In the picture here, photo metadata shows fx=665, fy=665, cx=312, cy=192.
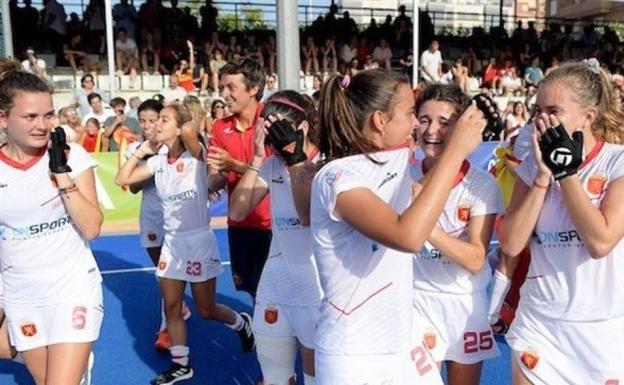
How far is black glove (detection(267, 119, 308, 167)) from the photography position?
2.60 metres

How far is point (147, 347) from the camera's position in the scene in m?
5.32

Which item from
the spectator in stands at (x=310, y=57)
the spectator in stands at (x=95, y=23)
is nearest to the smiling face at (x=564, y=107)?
the spectator in stands at (x=95, y=23)

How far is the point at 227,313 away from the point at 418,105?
2.56 m

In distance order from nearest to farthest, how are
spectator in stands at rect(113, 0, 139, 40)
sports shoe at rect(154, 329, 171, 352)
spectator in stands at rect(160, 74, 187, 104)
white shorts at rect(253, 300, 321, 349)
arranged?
white shorts at rect(253, 300, 321, 349) < sports shoe at rect(154, 329, 171, 352) < spectator in stands at rect(160, 74, 187, 104) < spectator in stands at rect(113, 0, 139, 40)

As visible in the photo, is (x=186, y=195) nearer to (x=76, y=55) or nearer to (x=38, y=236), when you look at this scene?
(x=38, y=236)

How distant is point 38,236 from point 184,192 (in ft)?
5.00

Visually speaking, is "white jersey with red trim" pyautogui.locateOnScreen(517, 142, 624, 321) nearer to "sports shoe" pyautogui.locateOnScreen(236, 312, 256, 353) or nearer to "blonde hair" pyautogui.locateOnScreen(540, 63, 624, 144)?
"blonde hair" pyautogui.locateOnScreen(540, 63, 624, 144)

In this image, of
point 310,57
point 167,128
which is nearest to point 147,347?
point 167,128

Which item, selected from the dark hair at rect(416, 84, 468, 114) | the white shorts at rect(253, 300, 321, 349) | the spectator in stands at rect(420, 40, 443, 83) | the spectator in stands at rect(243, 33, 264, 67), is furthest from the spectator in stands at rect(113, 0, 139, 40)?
the dark hair at rect(416, 84, 468, 114)

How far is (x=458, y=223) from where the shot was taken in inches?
113

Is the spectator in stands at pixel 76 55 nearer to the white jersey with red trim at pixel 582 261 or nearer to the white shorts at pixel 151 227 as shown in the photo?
the white shorts at pixel 151 227

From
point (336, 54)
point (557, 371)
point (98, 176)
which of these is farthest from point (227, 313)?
point (336, 54)

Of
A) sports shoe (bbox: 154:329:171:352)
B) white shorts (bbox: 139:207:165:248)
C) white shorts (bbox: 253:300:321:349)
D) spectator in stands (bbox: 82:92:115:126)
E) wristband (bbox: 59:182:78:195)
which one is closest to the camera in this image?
wristband (bbox: 59:182:78:195)

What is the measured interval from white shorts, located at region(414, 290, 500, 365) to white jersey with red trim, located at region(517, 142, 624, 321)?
0.39 meters
